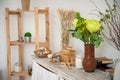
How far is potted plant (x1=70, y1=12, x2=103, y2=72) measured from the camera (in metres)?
1.41

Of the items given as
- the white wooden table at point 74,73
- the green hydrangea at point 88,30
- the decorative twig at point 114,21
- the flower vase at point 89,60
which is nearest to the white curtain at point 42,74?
the white wooden table at point 74,73

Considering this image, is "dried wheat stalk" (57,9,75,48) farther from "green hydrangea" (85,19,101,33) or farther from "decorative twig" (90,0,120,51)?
"green hydrangea" (85,19,101,33)

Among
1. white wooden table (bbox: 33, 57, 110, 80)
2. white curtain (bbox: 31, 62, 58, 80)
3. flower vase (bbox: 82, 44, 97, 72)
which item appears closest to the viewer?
white wooden table (bbox: 33, 57, 110, 80)

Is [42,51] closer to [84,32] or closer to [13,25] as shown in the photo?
[84,32]

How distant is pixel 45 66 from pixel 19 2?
153 cm

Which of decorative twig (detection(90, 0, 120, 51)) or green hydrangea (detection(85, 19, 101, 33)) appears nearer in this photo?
green hydrangea (detection(85, 19, 101, 33))

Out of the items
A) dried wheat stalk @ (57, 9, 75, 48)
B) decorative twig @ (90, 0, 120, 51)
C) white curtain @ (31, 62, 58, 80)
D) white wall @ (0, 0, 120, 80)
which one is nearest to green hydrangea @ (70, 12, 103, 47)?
decorative twig @ (90, 0, 120, 51)

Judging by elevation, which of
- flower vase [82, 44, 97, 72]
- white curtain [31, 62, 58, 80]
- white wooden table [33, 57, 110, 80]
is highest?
flower vase [82, 44, 97, 72]

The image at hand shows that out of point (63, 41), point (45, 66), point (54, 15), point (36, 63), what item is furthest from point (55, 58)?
point (54, 15)

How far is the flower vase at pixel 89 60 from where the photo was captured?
1.49 meters

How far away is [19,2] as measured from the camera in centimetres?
302

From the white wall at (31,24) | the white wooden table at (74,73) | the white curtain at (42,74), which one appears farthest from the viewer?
the white wall at (31,24)

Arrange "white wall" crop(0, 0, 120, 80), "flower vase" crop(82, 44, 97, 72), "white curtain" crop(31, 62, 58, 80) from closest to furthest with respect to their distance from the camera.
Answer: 1. "flower vase" crop(82, 44, 97, 72)
2. "white curtain" crop(31, 62, 58, 80)
3. "white wall" crop(0, 0, 120, 80)

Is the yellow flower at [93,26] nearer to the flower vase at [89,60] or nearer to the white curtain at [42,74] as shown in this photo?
the flower vase at [89,60]
